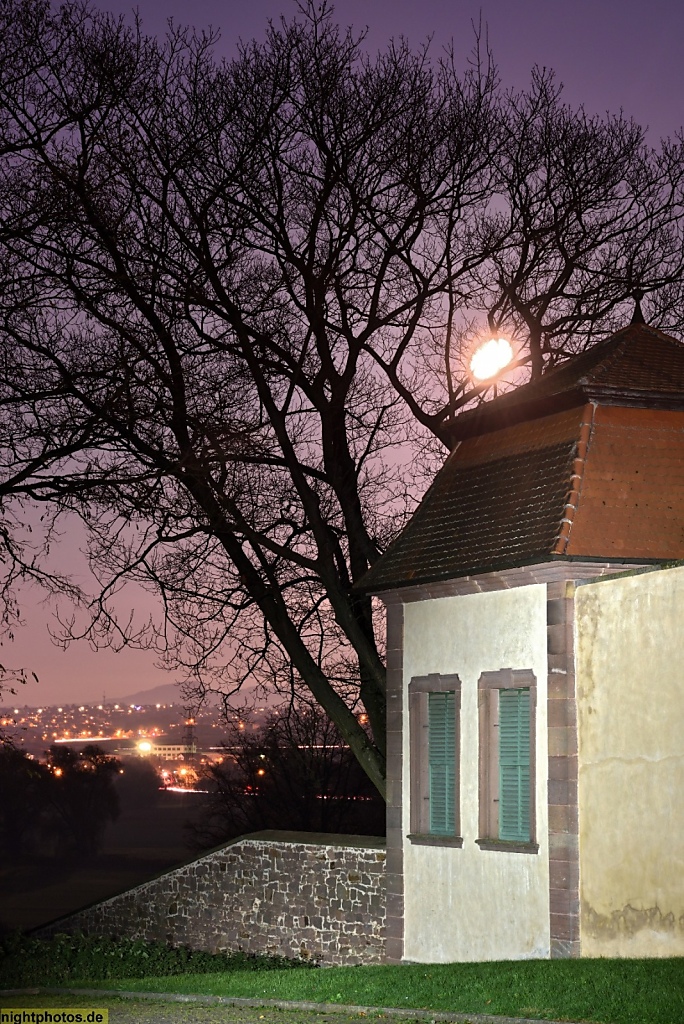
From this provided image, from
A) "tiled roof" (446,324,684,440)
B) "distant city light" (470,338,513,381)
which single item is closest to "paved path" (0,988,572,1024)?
"tiled roof" (446,324,684,440)

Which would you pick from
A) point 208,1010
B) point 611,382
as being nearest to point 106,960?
point 208,1010

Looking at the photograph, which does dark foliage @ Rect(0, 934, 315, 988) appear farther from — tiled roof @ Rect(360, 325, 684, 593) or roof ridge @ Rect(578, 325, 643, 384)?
roof ridge @ Rect(578, 325, 643, 384)

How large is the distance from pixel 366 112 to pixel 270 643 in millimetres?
8913

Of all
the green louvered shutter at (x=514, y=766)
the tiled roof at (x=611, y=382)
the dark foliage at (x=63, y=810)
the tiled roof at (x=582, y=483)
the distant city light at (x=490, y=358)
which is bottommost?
the dark foliage at (x=63, y=810)

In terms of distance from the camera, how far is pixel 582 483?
16453mm

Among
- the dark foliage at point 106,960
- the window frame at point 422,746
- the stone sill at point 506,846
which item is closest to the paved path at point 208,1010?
the dark foliage at point 106,960

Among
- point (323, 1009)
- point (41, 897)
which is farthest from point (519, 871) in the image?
point (41, 897)

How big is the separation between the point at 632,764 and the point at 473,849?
2758 mm

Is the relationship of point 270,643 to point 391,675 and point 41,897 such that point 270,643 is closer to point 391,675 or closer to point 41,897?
point 391,675

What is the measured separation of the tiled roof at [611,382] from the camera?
1695 centimetres

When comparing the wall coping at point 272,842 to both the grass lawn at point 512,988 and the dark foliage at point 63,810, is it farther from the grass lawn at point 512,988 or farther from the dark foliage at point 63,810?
the dark foliage at point 63,810

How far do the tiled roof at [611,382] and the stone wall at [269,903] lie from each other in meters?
6.34

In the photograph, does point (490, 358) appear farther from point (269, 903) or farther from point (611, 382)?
point (269, 903)

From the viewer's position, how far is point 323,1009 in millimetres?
13734
